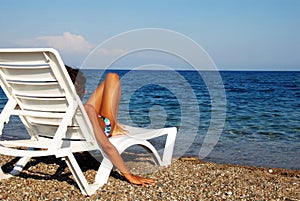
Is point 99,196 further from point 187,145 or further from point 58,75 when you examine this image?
point 187,145

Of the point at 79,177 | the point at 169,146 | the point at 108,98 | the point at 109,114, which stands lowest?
the point at 169,146

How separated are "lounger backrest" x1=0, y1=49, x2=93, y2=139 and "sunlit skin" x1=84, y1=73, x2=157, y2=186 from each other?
264 mm

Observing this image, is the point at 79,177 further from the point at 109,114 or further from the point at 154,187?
the point at 109,114

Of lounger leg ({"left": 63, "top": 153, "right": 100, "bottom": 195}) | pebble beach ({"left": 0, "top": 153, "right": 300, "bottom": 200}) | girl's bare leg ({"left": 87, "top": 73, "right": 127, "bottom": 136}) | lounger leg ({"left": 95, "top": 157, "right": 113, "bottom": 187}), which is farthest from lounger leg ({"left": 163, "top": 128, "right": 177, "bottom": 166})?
lounger leg ({"left": 63, "top": 153, "right": 100, "bottom": 195})

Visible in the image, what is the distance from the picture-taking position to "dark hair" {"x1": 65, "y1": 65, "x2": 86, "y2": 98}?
14.6 feet

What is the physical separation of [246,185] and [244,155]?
3496mm

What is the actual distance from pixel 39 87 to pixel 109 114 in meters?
1.12

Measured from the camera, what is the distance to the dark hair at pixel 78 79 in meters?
4.45

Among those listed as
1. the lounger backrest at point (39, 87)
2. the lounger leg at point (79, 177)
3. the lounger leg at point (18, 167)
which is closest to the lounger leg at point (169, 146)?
the lounger leg at point (79, 177)

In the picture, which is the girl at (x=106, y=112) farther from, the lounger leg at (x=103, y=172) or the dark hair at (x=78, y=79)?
the lounger leg at (x=103, y=172)

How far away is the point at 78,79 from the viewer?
15.0ft

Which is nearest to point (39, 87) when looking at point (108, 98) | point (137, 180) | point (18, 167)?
point (108, 98)

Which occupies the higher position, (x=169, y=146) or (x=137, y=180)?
(x=137, y=180)

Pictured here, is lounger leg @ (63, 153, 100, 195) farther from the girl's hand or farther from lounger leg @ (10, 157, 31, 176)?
lounger leg @ (10, 157, 31, 176)
